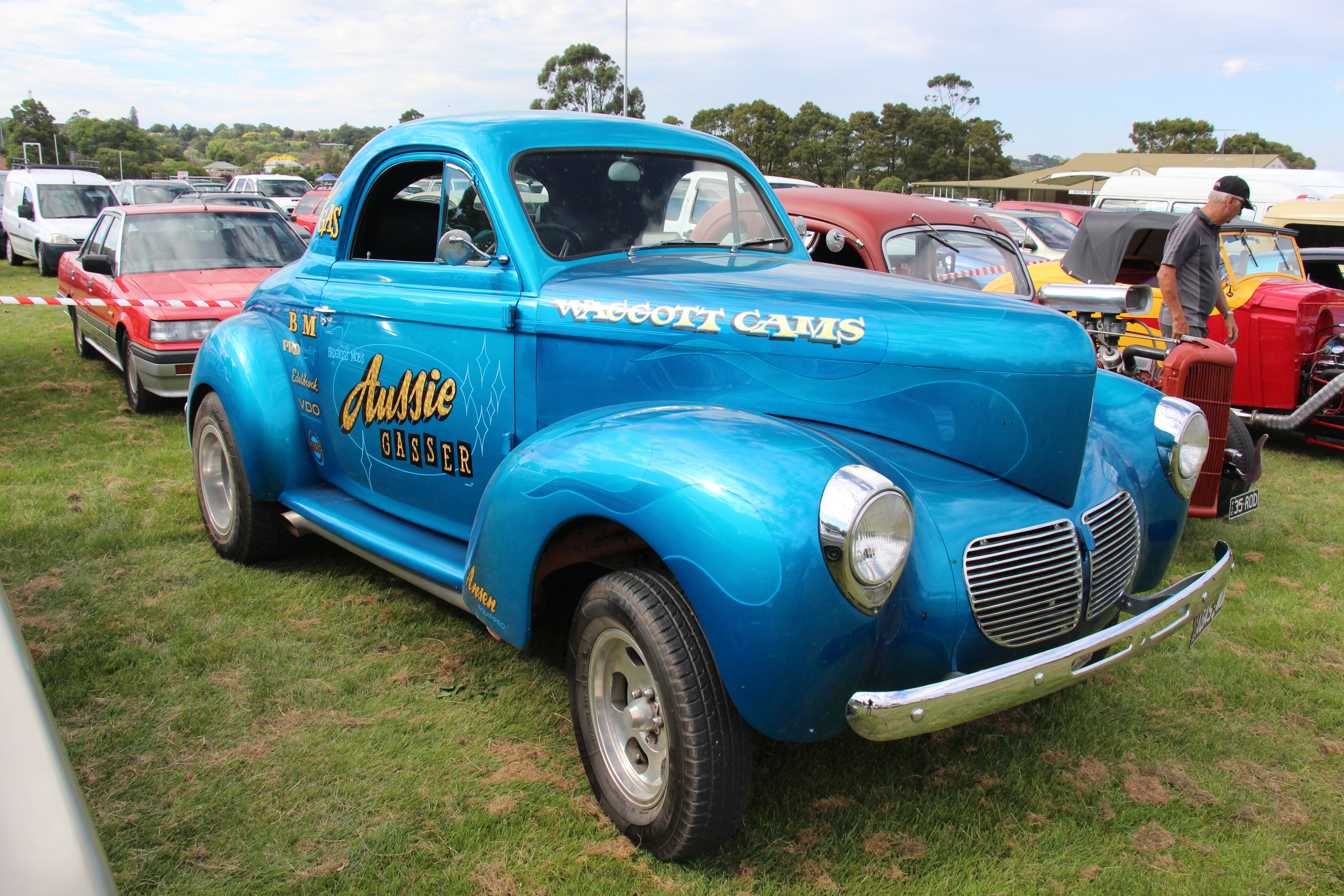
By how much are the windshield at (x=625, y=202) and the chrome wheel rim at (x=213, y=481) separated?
2283 mm

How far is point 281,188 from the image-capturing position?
2384 centimetres

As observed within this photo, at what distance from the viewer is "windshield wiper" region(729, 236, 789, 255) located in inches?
140

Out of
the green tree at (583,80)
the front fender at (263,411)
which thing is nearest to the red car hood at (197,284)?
the front fender at (263,411)

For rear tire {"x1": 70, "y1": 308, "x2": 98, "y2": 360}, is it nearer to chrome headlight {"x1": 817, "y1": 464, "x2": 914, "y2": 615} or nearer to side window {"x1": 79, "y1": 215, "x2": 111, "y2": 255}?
side window {"x1": 79, "y1": 215, "x2": 111, "y2": 255}

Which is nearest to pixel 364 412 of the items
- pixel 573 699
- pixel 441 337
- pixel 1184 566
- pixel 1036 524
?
pixel 441 337

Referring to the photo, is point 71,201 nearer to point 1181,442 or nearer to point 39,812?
point 1181,442

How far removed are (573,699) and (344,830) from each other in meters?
0.71

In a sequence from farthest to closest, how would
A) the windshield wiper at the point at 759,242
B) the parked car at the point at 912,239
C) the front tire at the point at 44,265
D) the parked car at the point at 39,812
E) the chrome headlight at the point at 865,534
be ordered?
the front tire at the point at 44,265, the parked car at the point at 912,239, the windshield wiper at the point at 759,242, the chrome headlight at the point at 865,534, the parked car at the point at 39,812

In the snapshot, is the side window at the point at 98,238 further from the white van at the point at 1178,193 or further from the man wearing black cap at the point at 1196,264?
the white van at the point at 1178,193

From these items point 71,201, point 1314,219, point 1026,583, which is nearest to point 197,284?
point 1026,583

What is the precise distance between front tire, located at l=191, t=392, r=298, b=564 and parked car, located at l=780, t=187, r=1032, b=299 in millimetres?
3600

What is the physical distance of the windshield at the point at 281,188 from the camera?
23391 mm

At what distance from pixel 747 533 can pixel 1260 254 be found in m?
7.57

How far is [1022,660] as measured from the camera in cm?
210
